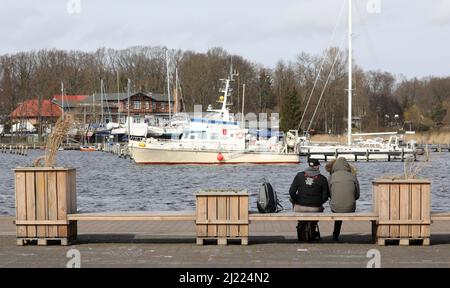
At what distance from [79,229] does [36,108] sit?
128179mm

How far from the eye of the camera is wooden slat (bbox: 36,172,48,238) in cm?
1384

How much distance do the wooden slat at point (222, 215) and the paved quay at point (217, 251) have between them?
0.87 feet

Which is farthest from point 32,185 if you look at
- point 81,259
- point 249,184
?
point 249,184

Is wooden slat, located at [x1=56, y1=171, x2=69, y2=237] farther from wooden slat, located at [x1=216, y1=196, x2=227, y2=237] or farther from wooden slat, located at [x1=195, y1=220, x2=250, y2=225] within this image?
wooden slat, located at [x1=216, y1=196, x2=227, y2=237]

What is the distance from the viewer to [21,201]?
45.6ft

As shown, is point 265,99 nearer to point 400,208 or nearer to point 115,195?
point 115,195

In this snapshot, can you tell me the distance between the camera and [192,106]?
421 feet

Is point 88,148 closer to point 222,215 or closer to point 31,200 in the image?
point 31,200

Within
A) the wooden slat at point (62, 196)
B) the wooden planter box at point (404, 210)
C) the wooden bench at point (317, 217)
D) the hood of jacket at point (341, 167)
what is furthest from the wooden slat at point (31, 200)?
the wooden planter box at point (404, 210)

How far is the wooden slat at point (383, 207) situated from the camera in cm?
1355

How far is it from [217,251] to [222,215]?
2.56 ft

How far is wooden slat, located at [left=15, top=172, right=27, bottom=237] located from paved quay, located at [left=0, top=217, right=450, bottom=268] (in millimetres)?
308

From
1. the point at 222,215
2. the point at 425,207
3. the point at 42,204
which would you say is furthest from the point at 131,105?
the point at 425,207

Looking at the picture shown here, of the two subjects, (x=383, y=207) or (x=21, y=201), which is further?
(x=21, y=201)
